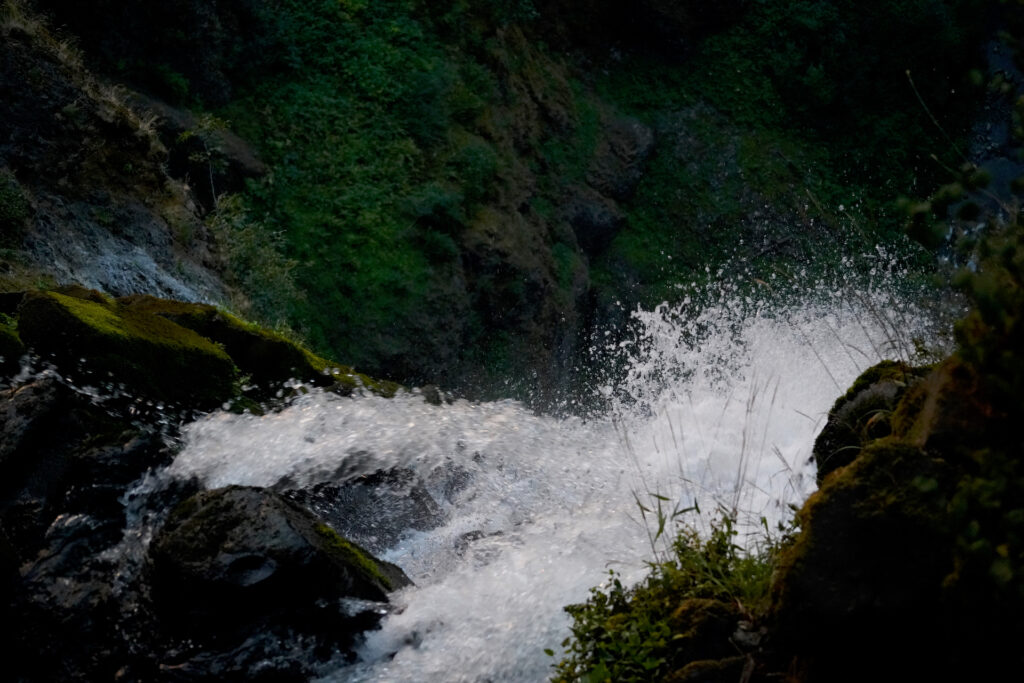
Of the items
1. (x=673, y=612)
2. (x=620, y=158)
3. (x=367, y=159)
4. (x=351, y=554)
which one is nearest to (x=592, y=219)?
(x=620, y=158)

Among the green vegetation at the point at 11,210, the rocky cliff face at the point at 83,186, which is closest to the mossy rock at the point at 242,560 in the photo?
the rocky cliff face at the point at 83,186

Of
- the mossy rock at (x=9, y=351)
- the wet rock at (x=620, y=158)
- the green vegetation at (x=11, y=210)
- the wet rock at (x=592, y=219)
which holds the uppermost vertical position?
the wet rock at (x=620, y=158)

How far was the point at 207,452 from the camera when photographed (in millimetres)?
5758

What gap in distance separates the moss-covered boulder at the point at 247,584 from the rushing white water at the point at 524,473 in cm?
27

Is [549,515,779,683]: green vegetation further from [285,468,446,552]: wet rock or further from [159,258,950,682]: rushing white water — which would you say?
[285,468,446,552]: wet rock

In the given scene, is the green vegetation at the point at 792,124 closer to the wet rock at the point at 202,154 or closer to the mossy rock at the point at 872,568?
the wet rock at the point at 202,154

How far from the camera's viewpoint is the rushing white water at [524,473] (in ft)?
13.9

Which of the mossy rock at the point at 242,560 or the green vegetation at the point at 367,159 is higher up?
the green vegetation at the point at 367,159

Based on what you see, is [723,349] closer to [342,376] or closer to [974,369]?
[342,376]

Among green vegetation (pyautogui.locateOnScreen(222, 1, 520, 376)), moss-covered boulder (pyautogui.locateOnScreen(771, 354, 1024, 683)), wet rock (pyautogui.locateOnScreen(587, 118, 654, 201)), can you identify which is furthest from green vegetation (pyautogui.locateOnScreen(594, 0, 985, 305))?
moss-covered boulder (pyautogui.locateOnScreen(771, 354, 1024, 683))

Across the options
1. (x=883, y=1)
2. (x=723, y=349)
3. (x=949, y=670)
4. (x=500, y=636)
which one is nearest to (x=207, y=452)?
(x=500, y=636)

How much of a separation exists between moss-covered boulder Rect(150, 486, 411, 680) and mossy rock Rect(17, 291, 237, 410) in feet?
5.17

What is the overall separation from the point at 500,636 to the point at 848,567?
183cm

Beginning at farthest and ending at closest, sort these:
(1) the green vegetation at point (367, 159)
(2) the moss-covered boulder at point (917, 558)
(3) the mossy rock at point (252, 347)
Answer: (1) the green vegetation at point (367, 159) → (3) the mossy rock at point (252, 347) → (2) the moss-covered boulder at point (917, 558)
